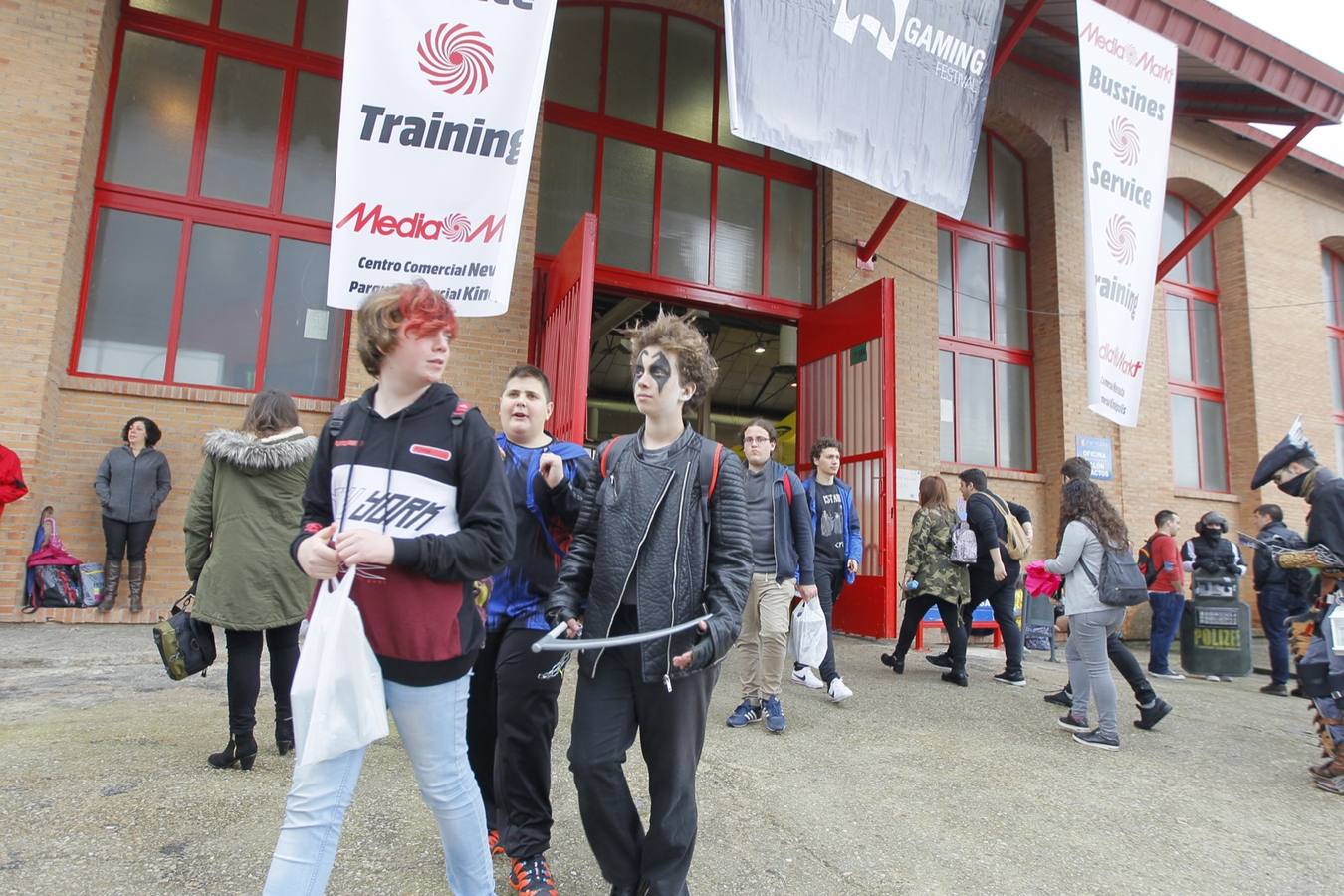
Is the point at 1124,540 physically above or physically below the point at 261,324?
below

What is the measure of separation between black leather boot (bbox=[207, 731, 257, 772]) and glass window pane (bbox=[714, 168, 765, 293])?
7.14 metres

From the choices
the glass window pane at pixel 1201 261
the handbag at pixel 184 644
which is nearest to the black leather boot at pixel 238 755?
the handbag at pixel 184 644

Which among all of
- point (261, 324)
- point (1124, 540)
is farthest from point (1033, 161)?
point (261, 324)

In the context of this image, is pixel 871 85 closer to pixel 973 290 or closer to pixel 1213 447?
pixel 973 290

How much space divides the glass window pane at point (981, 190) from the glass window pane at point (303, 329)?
28.6ft

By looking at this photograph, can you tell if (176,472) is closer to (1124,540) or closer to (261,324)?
(261,324)

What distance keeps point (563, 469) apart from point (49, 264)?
6.46m

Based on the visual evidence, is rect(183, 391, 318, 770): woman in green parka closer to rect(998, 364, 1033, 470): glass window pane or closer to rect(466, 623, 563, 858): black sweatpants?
rect(466, 623, 563, 858): black sweatpants

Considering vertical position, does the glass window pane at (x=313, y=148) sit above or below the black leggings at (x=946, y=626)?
above

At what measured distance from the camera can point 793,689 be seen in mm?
5621

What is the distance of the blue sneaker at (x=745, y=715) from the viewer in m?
4.61

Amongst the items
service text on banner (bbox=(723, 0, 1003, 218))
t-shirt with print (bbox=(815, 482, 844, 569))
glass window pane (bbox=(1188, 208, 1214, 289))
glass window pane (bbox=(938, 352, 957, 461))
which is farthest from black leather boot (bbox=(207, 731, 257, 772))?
glass window pane (bbox=(1188, 208, 1214, 289))

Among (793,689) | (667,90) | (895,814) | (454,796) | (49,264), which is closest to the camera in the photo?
(454,796)

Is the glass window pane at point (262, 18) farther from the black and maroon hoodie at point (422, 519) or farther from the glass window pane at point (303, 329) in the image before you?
the black and maroon hoodie at point (422, 519)
